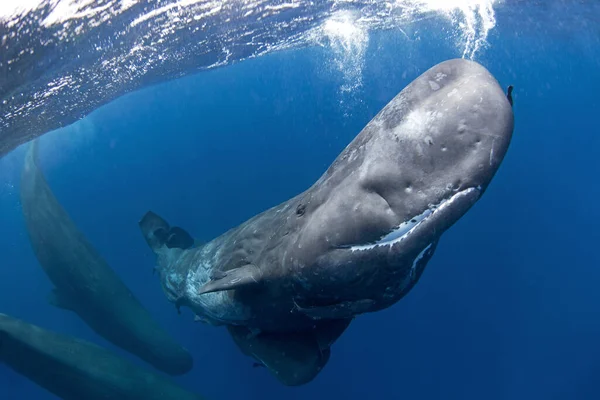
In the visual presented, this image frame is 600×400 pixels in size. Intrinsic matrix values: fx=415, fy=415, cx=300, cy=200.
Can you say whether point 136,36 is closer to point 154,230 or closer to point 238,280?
point 154,230

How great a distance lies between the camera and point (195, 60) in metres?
18.7

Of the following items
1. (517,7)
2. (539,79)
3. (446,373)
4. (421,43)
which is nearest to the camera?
(517,7)

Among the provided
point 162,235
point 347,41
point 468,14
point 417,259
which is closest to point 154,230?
point 162,235

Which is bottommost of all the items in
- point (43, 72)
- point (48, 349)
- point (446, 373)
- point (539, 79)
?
point (539, 79)

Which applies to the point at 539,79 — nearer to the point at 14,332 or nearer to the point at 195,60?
the point at 195,60

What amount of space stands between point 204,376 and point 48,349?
13.4 meters

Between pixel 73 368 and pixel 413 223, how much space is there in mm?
11690

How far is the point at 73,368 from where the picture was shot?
11.2m

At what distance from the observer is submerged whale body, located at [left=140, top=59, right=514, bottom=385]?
2570 mm

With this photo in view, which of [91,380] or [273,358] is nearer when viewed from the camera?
[273,358]

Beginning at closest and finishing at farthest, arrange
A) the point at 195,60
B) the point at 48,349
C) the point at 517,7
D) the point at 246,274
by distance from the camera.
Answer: the point at 246,274, the point at 48,349, the point at 195,60, the point at 517,7

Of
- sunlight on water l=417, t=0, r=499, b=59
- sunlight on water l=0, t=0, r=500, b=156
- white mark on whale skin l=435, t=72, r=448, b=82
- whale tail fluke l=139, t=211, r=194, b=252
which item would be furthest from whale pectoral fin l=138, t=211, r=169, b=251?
sunlight on water l=417, t=0, r=499, b=59

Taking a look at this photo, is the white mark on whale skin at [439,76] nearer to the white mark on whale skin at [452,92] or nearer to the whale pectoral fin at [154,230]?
the white mark on whale skin at [452,92]

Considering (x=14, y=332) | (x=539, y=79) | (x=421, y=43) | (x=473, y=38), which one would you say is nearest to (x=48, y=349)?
(x=14, y=332)
